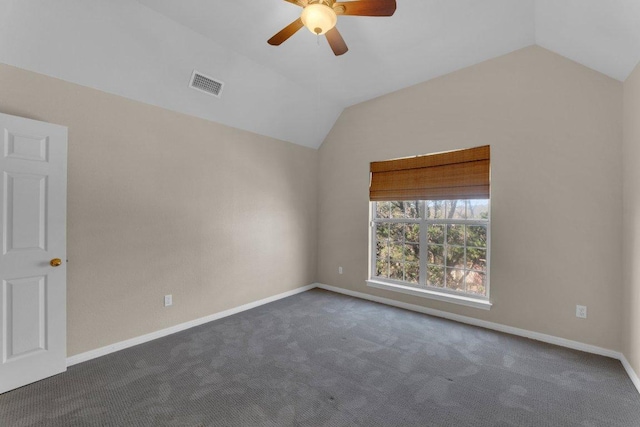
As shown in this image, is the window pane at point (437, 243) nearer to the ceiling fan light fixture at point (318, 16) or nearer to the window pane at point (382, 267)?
the window pane at point (382, 267)

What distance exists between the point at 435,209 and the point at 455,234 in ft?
1.30

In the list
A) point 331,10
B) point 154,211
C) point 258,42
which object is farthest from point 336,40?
point 154,211

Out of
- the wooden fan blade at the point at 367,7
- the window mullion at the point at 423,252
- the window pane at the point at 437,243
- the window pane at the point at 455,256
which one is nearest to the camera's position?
the wooden fan blade at the point at 367,7

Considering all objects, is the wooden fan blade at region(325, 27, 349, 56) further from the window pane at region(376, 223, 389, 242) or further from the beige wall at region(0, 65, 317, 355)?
the window pane at region(376, 223, 389, 242)

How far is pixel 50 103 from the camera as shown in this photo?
7.33 ft

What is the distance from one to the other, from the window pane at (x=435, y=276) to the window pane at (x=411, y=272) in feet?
0.50

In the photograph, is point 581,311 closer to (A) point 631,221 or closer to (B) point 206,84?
(A) point 631,221

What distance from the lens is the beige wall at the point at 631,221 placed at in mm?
2121

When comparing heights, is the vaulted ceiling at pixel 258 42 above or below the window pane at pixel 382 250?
above

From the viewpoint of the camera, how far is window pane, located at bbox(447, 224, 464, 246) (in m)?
3.37

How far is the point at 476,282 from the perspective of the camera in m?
3.26

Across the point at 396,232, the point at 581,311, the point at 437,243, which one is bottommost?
the point at 581,311

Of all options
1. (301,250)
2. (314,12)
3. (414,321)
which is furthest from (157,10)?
(414,321)

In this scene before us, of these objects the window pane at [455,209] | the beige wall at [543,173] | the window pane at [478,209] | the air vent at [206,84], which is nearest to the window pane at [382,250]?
the beige wall at [543,173]
